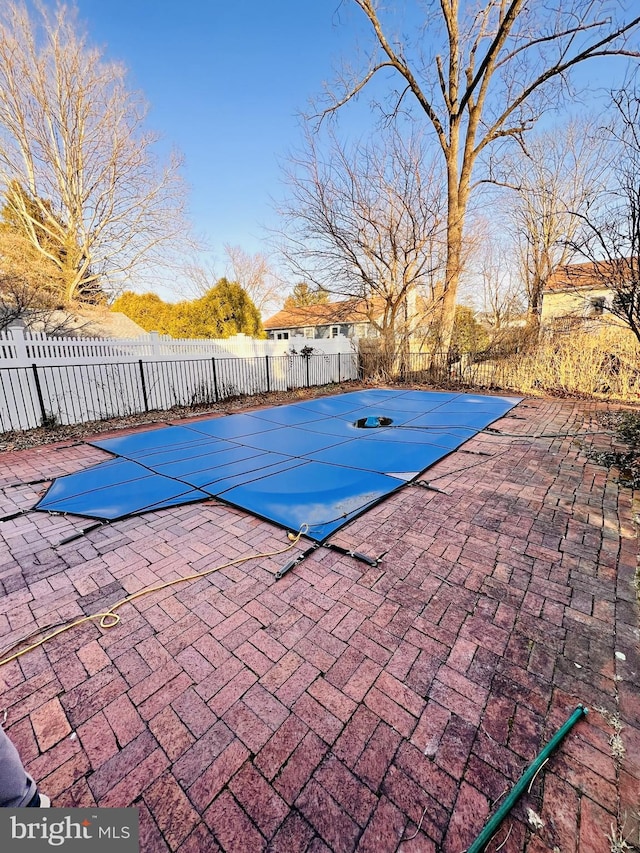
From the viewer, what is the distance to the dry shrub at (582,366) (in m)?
8.00

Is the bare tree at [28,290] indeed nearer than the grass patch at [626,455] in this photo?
No

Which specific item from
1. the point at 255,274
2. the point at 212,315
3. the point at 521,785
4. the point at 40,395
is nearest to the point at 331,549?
the point at 521,785

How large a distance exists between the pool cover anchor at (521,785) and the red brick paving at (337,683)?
0.08 feet

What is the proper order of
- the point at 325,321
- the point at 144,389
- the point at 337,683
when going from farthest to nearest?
1. the point at 325,321
2. the point at 144,389
3. the point at 337,683

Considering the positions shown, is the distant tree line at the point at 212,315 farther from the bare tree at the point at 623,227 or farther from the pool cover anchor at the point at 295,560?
the pool cover anchor at the point at 295,560

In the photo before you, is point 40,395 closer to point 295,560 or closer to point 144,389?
point 144,389

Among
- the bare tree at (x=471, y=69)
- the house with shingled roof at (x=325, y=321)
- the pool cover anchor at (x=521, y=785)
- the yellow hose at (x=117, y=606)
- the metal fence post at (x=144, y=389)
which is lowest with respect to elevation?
the yellow hose at (x=117, y=606)

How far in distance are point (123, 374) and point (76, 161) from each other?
1064cm

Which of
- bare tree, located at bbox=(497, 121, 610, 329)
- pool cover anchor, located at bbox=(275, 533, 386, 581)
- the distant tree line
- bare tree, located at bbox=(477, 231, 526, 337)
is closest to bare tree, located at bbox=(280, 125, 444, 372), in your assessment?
bare tree, located at bbox=(497, 121, 610, 329)

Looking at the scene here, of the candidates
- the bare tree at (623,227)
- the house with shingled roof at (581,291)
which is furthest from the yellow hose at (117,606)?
the house with shingled roof at (581,291)

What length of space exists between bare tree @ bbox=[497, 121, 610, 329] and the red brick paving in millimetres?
12850

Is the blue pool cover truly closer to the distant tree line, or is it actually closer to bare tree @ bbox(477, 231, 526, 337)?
the distant tree line

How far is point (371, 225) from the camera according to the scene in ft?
37.8

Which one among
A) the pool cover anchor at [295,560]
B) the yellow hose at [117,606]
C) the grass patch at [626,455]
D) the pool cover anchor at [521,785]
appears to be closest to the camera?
the pool cover anchor at [521,785]
